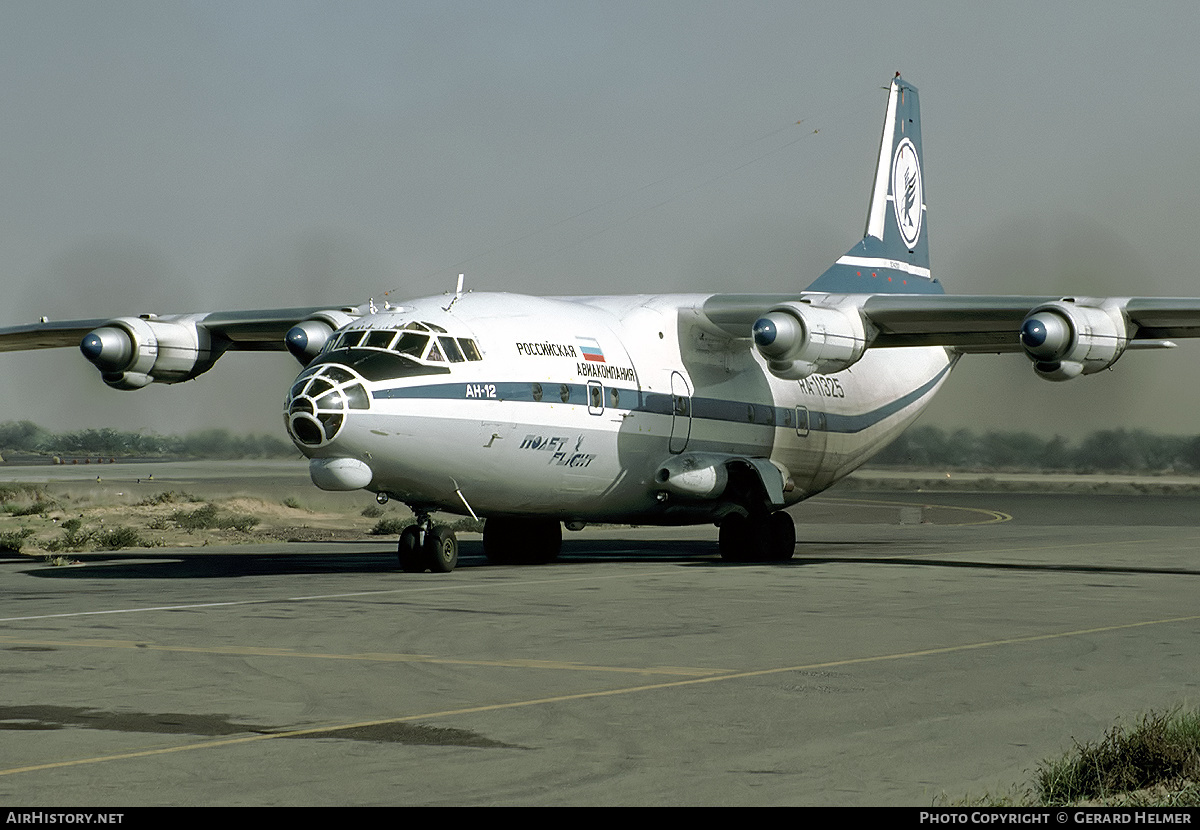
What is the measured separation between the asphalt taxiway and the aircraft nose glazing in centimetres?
200

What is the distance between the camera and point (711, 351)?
24.8m

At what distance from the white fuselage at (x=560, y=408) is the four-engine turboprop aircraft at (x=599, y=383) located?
0.03 meters

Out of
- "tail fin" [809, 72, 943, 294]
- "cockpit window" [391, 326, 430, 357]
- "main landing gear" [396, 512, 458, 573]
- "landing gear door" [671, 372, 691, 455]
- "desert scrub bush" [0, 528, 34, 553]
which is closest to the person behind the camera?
"cockpit window" [391, 326, 430, 357]

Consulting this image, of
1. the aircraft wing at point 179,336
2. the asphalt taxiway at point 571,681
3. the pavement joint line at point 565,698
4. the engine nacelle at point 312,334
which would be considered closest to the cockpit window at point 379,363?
the asphalt taxiway at point 571,681

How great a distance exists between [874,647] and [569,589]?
20.8ft

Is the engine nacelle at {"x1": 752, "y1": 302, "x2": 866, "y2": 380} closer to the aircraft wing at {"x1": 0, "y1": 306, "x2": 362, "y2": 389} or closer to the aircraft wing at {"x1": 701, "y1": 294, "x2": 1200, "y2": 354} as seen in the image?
the aircraft wing at {"x1": 701, "y1": 294, "x2": 1200, "y2": 354}

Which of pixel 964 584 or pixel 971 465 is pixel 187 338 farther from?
pixel 971 465

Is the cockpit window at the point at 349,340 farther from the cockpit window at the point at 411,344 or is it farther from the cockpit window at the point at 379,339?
the cockpit window at the point at 411,344

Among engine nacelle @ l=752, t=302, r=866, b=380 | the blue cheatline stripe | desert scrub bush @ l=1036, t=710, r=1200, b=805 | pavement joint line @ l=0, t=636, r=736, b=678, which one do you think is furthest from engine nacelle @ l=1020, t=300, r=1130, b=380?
desert scrub bush @ l=1036, t=710, r=1200, b=805

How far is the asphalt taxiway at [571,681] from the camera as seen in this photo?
7188 mm

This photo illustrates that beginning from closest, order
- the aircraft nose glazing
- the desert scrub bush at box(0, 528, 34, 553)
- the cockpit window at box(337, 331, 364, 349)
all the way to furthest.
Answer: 1. the aircraft nose glazing
2. the cockpit window at box(337, 331, 364, 349)
3. the desert scrub bush at box(0, 528, 34, 553)

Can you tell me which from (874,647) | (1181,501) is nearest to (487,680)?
(874,647)

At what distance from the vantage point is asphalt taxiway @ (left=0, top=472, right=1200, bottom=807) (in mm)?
7188

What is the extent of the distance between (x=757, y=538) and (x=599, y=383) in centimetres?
449
